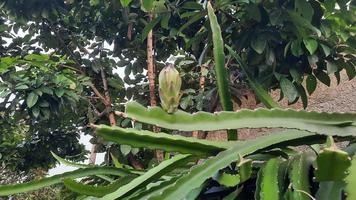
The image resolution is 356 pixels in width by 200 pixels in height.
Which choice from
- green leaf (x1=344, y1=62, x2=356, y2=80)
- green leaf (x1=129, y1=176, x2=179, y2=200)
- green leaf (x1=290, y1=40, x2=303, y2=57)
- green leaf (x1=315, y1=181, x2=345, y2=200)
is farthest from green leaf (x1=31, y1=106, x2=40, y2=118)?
green leaf (x1=315, y1=181, x2=345, y2=200)

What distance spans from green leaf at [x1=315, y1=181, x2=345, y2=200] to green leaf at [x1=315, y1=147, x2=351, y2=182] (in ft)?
0.15

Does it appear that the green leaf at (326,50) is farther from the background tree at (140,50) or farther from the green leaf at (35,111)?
the green leaf at (35,111)

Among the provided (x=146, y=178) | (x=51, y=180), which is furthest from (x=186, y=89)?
(x=146, y=178)

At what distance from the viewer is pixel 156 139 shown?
53 centimetres

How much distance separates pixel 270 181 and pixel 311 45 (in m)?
0.88

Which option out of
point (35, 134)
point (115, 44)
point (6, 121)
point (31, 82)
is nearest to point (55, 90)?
point (31, 82)

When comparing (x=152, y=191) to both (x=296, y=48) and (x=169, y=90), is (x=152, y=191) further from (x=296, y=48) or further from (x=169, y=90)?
(x=296, y=48)

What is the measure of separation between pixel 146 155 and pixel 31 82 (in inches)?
21.5

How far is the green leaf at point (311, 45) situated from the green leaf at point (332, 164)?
933mm

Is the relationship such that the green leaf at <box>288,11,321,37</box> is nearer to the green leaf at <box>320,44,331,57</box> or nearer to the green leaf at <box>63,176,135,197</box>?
the green leaf at <box>320,44,331,57</box>

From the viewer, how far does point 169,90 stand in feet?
1.71

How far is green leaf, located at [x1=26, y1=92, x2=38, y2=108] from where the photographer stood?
5.11 ft

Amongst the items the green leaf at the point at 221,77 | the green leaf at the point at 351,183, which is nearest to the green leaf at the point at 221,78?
the green leaf at the point at 221,77

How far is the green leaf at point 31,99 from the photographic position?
1.56 meters
